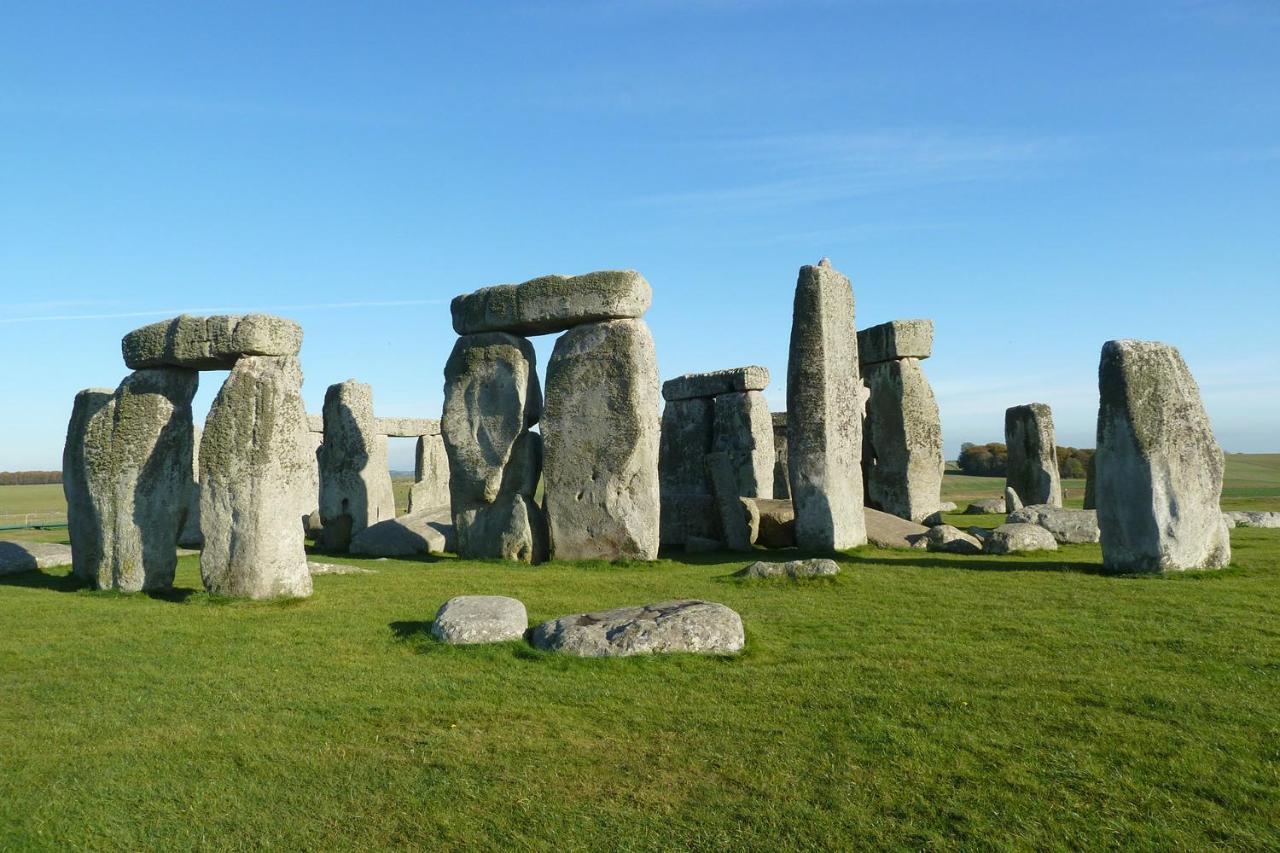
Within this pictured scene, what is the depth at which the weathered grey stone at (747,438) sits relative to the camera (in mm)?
19484

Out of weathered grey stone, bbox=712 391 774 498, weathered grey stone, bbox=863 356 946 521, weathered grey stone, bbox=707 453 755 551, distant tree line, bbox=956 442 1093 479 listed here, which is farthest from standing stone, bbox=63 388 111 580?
distant tree line, bbox=956 442 1093 479

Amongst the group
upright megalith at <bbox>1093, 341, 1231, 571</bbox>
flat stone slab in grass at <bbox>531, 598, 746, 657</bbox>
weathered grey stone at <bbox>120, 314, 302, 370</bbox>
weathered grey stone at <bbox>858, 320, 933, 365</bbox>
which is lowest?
flat stone slab in grass at <bbox>531, 598, 746, 657</bbox>

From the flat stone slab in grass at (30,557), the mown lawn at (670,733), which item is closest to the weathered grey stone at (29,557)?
the flat stone slab in grass at (30,557)

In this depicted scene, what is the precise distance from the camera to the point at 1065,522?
13.9 meters

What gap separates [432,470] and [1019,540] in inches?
562

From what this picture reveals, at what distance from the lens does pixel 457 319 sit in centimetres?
1446

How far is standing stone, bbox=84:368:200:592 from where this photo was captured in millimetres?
10398

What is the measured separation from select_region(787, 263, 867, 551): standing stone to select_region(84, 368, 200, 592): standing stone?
7.31 metres

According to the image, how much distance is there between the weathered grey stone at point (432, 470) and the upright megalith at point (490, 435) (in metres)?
7.94

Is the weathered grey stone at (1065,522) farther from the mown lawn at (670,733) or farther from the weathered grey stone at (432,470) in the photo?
the weathered grey stone at (432,470)

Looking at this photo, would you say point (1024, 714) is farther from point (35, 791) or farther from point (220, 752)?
point (35, 791)

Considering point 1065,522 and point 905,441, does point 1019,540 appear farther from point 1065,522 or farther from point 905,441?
point 905,441

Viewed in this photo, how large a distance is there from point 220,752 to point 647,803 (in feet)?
7.47

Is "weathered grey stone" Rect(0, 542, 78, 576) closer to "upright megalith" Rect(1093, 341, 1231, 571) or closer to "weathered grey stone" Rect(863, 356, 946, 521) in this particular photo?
"upright megalith" Rect(1093, 341, 1231, 571)
